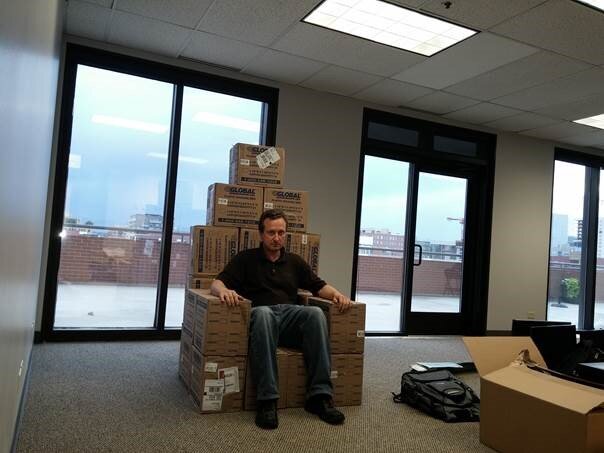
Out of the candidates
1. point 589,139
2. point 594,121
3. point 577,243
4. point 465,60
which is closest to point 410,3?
point 465,60

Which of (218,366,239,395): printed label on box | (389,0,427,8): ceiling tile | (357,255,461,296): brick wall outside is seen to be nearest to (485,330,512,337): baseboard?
(357,255,461,296): brick wall outside

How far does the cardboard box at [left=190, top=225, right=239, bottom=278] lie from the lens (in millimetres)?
3062

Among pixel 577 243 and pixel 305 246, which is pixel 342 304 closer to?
pixel 305 246

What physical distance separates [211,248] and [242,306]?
2.20 ft

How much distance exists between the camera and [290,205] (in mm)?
3311

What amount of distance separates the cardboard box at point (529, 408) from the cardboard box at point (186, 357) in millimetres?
1494

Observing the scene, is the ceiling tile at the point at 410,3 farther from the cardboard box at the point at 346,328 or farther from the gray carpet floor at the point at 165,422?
the gray carpet floor at the point at 165,422

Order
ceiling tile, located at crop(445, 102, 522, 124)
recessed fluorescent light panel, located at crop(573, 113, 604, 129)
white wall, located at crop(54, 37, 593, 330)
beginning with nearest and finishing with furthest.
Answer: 1. white wall, located at crop(54, 37, 593, 330)
2. ceiling tile, located at crop(445, 102, 522, 124)
3. recessed fluorescent light panel, located at crop(573, 113, 604, 129)

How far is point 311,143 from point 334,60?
961 millimetres

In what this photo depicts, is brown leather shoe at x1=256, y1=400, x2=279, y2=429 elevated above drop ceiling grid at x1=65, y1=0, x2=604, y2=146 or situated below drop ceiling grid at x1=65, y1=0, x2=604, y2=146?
below

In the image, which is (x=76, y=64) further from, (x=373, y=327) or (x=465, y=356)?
(x=465, y=356)

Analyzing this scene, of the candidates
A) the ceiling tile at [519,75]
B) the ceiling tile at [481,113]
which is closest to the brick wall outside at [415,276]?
the ceiling tile at [481,113]

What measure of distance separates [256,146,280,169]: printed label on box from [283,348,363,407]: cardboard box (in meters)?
1.24

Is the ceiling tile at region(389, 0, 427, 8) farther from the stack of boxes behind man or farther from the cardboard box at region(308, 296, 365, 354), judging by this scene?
the cardboard box at region(308, 296, 365, 354)
